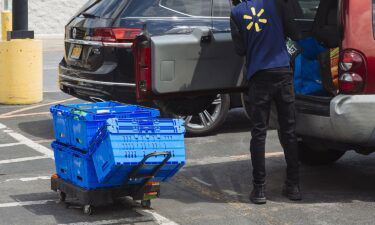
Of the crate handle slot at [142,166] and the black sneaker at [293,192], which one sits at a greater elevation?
the crate handle slot at [142,166]

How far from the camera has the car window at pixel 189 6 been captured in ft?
31.1

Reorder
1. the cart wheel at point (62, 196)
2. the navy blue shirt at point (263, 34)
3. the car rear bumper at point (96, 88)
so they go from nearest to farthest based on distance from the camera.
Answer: the navy blue shirt at point (263, 34) < the cart wheel at point (62, 196) < the car rear bumper at point (96, 88)

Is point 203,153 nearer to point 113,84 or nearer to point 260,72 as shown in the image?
point 113,84

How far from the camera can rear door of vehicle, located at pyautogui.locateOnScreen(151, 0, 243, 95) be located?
271 inches

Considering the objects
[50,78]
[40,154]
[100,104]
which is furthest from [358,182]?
[50,78]

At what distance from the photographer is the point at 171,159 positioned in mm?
6340

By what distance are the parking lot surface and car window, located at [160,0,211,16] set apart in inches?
55.9

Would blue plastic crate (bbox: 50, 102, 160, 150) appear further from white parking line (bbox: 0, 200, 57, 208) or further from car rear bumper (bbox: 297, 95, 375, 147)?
car rear bumper (bbox: 297, 95, 375, 147)

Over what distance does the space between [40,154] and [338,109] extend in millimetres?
3473

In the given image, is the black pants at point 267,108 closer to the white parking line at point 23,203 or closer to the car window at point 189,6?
the white parking line at point 23,203

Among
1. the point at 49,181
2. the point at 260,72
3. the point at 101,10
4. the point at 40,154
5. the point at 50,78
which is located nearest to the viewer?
the point at 260,72

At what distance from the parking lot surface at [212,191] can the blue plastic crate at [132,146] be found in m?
0.38

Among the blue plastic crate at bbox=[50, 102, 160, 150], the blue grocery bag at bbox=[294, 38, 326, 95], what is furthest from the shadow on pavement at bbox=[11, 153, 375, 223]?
the blue grocery bag at bbox=[294, 38, 326, 95]

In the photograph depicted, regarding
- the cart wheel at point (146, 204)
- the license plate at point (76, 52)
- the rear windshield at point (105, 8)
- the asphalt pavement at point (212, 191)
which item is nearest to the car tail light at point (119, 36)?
the rear windshield at point (105, 8)
